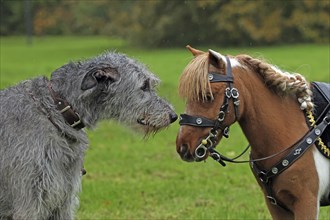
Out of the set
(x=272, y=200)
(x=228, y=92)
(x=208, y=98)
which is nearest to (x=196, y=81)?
(x=208, y=98)

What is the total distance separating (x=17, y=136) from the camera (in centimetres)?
466

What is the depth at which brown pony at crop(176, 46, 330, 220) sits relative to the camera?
473 cm

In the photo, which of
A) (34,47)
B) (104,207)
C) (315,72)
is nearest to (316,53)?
(315,72)

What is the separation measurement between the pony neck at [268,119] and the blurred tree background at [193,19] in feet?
106

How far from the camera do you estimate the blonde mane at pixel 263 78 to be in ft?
15.3

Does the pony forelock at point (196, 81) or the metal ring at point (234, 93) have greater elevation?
the pony forelock at point (196, 81)

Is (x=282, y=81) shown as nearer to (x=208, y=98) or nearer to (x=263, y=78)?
(x=263, y=78)

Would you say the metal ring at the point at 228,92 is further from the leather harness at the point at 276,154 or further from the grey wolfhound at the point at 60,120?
the grey wolfhound at the point at 60,120

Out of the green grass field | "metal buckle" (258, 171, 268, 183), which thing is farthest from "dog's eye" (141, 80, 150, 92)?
"metal buckle" (258, 171, 268, 183)

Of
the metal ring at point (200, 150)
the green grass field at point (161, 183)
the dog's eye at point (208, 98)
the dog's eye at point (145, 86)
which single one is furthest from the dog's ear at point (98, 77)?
the metal ring at point (200, 150)

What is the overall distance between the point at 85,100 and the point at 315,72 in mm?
21851

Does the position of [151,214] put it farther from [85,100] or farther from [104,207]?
[85,100]

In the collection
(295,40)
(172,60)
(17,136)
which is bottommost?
(295,40)

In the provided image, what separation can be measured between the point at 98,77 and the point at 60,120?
47 centimetres
